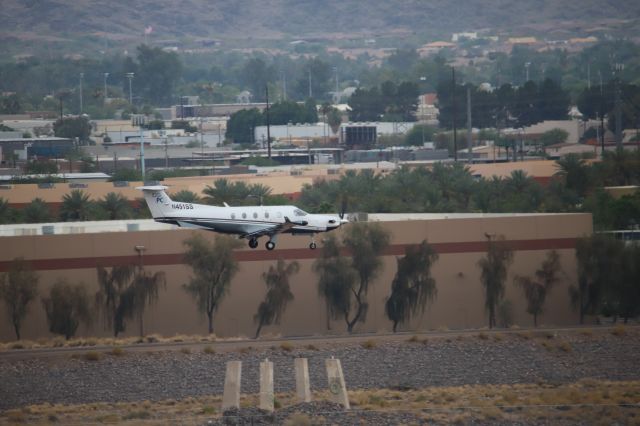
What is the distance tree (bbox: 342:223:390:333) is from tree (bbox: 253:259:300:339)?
121 inches

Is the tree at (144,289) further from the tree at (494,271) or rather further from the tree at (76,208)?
the tree at (76,208)

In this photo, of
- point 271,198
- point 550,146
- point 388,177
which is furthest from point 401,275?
point 550,146

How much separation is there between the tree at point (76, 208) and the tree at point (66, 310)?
90.3 feet

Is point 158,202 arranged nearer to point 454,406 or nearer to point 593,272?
point 454,406

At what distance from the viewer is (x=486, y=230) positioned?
75.3 meters

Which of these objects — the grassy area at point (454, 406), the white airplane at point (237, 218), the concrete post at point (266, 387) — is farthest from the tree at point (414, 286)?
the concrete post at point (266, 387)

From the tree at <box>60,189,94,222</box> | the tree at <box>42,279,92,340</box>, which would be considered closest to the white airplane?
the tree at <box>42,279,92,340</box>

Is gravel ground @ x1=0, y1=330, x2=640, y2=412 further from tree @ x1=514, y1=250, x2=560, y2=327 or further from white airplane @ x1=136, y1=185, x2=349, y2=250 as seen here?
tree @ x1=514, y1=250, x2=560, y2=327

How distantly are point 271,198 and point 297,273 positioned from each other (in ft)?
98.7

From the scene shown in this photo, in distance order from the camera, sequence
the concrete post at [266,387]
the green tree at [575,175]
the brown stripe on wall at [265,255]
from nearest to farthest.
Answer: the concrete post at [266,387] → the brown stripe on wall at [265,255] → the green tree at [575,175]

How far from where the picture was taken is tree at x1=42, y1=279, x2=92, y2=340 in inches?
2795

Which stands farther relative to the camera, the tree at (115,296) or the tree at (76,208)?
the tree at (76,208)

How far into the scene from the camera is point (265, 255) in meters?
74.1

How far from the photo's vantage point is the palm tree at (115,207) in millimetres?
98000
